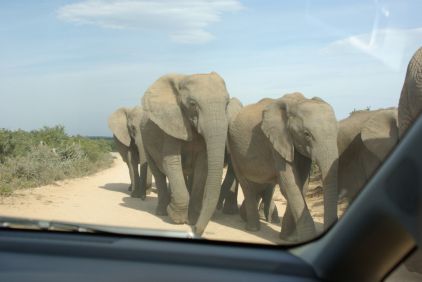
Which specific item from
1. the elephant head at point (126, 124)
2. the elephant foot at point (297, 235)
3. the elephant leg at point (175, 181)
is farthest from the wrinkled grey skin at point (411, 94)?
the elephant head at point (126, 124)

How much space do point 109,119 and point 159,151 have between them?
6351 millimetres

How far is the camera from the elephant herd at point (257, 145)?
281 inches

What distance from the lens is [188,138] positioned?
9391 millimetres

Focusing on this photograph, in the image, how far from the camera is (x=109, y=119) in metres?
16.4

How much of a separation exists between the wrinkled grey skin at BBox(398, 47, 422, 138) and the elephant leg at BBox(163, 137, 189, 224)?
4100mm

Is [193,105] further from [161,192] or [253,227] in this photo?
[161,192]

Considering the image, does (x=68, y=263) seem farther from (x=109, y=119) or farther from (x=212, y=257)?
(x=109, y=119)

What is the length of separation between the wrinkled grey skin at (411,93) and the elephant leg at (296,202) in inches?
70.8

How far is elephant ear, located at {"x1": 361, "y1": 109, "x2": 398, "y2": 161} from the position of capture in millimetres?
7066

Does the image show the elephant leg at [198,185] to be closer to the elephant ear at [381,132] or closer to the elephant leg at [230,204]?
the elephant leg at [230,204]

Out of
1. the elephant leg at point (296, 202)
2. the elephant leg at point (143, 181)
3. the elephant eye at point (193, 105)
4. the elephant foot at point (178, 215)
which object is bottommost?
the elephant leg at point (143, 181)

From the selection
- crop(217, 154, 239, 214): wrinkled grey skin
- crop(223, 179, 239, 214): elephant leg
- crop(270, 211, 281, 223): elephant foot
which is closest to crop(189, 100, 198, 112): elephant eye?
crop(217, 154, 239, 214): wrinkled grey skin

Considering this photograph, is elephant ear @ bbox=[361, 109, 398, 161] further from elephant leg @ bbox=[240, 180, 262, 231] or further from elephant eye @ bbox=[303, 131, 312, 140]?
elephant leg @ bbox=[240, 180, 262, 231]

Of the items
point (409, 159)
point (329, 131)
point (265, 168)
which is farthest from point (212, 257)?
point (265, 168)
